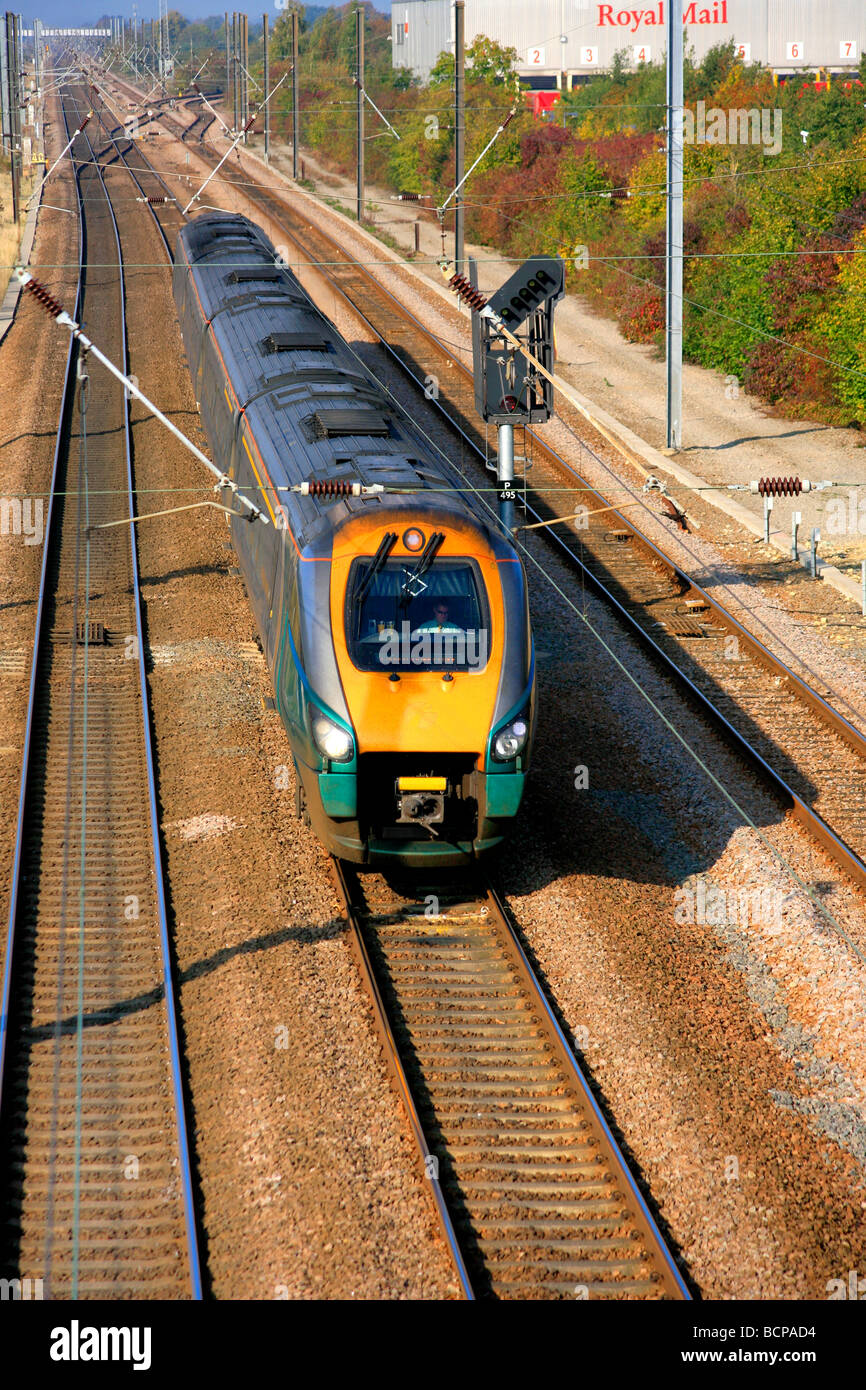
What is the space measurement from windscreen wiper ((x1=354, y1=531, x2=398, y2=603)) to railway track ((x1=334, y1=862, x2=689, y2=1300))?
2.71 m

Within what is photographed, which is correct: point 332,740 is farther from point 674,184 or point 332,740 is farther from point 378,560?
point 674,184

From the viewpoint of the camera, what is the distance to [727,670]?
57.6ft

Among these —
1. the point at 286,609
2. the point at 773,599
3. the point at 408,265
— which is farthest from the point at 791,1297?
the point at 408,265

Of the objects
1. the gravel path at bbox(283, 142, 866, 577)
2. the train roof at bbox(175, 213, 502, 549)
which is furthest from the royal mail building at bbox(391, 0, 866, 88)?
the train roof at bbox(175, 213, 502, 549)

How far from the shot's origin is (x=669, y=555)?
70.2 feet

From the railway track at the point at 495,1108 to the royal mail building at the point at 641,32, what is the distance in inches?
3071

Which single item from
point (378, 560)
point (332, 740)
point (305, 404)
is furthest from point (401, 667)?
point (305, 404)

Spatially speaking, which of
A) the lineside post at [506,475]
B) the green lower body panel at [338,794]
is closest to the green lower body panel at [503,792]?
the green lower body panel at [338,794]

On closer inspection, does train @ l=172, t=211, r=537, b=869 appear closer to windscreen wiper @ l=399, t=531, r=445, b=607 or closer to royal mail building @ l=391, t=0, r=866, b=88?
windscreen wiper @ l=399, t=531, r=445, b=607

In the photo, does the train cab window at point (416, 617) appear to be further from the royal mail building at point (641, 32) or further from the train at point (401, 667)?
the royal mail building at point (641, 32)

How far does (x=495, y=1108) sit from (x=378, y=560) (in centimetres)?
465

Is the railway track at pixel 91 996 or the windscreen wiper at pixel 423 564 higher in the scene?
the windscreen wiper at pixel 423 564

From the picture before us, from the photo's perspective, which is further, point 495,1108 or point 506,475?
point 506,475

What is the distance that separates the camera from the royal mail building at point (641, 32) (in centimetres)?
8069
